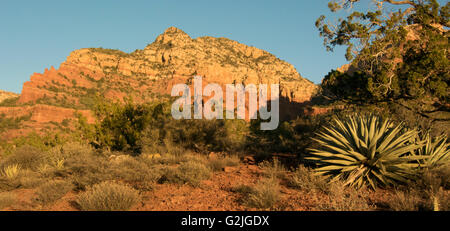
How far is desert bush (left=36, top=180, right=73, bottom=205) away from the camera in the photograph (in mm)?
5281

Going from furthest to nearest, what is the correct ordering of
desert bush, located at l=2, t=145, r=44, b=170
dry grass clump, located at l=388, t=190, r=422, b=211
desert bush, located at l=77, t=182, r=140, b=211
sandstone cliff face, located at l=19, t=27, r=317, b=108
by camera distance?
sandstone cliff face, located at l=19, t=27, r=317, b=108, desert bush, located at l=2, t=145, r=44, b=170, desert bush, located at l=77, t=182, r=140, b=211, dry grass clump, located at l=388, t=190, r=422, b=211

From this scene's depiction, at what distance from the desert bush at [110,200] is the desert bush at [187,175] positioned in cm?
134

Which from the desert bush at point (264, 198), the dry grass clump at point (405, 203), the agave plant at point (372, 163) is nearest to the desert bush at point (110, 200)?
the desert bush at point (264, 198)

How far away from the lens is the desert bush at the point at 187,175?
5.89 meters

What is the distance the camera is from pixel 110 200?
4.48 m

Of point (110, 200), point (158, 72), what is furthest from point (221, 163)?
point (158, 72)

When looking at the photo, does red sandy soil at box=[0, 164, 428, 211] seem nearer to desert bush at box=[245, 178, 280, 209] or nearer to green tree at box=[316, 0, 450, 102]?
desert bush at box=[245, 178, 280, 209]

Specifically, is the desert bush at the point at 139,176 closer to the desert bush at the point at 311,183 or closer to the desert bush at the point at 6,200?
the desert bush at the point at 6,200

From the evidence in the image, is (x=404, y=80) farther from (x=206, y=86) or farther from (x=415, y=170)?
(x=206, y=86)

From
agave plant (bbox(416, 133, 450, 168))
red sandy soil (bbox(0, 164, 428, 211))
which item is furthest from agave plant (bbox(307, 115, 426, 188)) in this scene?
red sandy soil (bbox(0, 164, 428, 211))

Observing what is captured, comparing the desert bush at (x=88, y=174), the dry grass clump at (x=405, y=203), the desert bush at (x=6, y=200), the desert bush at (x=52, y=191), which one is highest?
the dry grass clump at (x=405, y=203)

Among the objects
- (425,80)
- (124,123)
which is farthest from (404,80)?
(124,123)

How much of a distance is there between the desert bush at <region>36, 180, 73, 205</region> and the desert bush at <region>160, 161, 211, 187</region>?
2163mm
